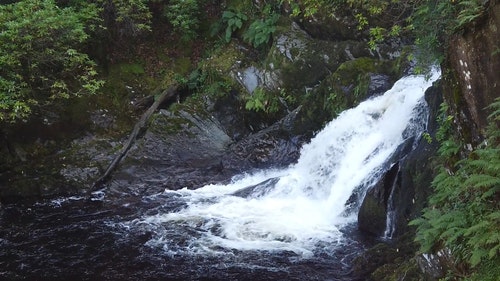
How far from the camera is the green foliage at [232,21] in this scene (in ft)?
52.9

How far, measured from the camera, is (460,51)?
658 centimetres

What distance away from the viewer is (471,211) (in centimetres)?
558

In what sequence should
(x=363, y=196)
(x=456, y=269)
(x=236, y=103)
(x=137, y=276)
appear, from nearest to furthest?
(x=456, y=269) < (x=137, y=276) < (x=363, y=196) < (x=236, y=103)

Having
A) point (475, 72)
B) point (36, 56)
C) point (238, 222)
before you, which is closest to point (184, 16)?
point (36, 56)

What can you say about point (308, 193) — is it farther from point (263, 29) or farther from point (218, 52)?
point (218, 52)

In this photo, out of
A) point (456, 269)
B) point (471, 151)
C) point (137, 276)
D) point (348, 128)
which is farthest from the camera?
point (348, 128)

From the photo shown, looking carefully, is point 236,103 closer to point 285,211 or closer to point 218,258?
point 285,211

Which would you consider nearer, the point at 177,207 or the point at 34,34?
the point at 177,207

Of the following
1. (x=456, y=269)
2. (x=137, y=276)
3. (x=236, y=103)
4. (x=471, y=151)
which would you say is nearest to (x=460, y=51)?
(x=471, y=151)

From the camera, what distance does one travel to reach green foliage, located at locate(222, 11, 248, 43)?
16109mm

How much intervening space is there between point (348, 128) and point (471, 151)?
548cm

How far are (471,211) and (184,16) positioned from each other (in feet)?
43.0

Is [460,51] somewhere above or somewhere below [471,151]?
above

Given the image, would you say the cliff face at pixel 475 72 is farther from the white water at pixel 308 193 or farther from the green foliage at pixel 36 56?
the green foliage at pixel 36 56
